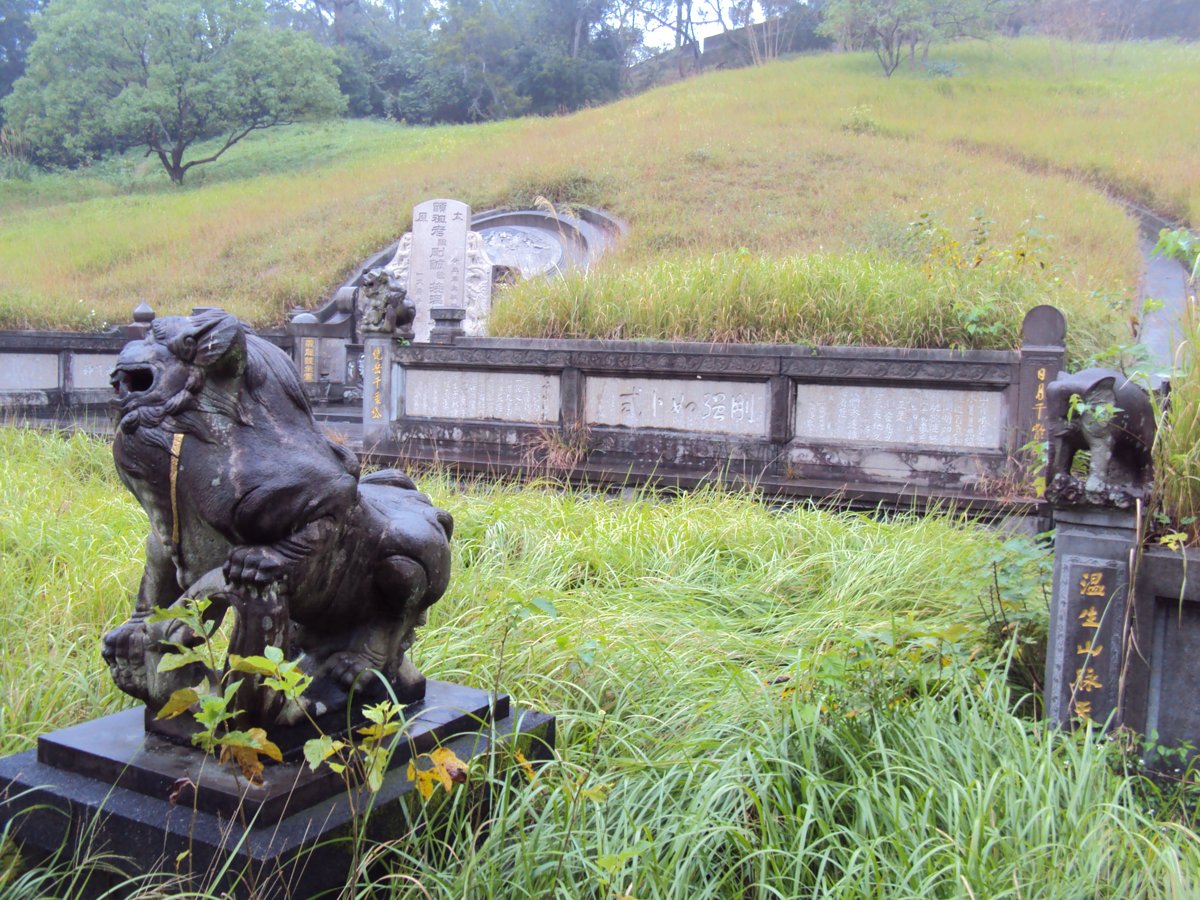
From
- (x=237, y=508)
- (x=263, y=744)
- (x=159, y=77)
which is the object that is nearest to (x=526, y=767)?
(x=263, y=744)

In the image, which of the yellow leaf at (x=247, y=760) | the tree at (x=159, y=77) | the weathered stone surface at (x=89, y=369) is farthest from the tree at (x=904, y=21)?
the yellow leaf at (x=247, y=760)

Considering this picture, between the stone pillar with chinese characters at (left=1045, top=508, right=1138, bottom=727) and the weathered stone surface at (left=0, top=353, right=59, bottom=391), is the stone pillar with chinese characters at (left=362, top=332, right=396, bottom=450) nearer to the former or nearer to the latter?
the weathered stone surface at (left=0, top=353, right=59, bottom=391)

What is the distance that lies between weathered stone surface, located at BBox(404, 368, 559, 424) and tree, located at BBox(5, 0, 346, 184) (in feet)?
92.3

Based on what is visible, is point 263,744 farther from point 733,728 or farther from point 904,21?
point 904,21

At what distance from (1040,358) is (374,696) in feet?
18.1

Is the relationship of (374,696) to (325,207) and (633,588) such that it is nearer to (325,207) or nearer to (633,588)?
(633,588)

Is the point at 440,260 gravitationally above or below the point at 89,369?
above

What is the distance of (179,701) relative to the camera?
194 centimetres

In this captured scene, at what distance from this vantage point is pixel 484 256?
16391mm

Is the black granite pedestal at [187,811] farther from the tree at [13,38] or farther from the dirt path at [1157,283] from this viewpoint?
the tree at [13,38]

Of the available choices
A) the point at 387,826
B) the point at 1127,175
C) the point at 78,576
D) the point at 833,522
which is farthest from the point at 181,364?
the point at 1127,175

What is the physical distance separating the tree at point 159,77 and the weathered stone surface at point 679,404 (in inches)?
1161

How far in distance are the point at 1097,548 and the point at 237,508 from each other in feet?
8.33

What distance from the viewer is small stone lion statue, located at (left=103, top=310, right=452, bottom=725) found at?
6.34ft
